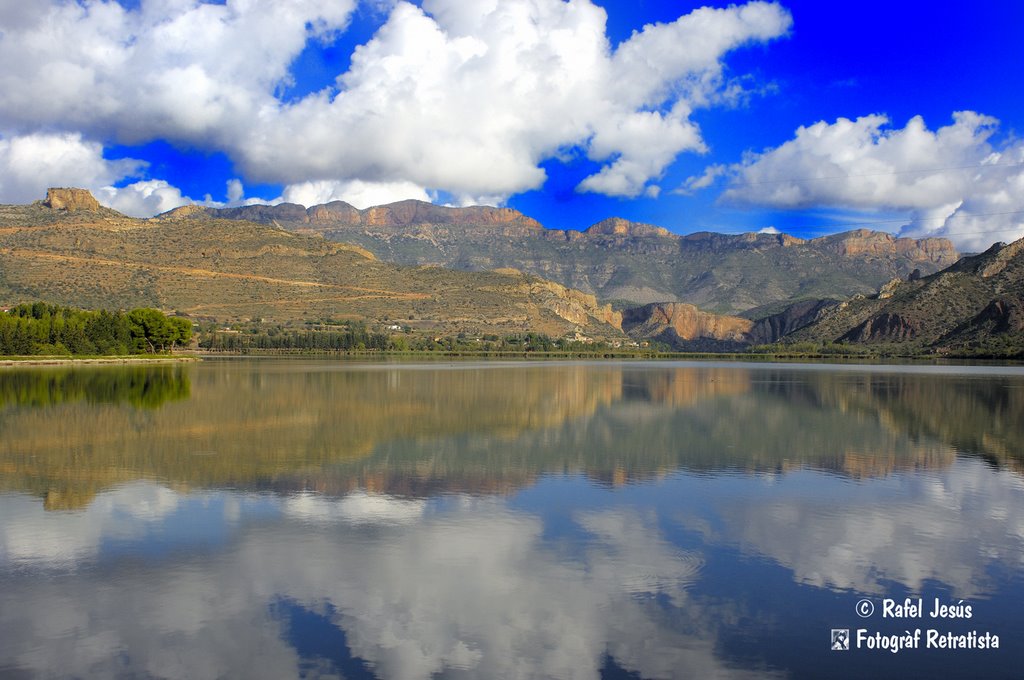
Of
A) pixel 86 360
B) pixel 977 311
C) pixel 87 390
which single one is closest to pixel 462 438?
pixel 87 390

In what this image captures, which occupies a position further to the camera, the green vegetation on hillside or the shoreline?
the green vegetation on hillside

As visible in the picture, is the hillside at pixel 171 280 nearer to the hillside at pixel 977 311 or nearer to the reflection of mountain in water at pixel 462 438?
the hillside at pixel 977 311

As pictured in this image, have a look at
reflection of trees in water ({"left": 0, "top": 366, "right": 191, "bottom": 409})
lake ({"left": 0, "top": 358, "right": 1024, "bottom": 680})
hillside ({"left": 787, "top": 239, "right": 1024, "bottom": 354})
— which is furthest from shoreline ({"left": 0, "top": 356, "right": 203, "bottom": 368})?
hillside ({"left": 787, "top": 239, "right": 1024, "bottom": 354})

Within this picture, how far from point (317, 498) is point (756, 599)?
33.2 ft

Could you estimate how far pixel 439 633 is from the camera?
33.2ft

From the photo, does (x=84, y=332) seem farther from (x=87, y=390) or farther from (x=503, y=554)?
(x=503, y=554)

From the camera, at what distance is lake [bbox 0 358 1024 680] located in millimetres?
9578

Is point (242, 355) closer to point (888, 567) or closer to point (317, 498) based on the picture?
point (317, 498)

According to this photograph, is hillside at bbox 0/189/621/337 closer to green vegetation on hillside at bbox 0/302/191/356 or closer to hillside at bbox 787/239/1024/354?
green vegetation on hillside at bbox 0/302/191/356

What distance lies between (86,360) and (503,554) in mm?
98803

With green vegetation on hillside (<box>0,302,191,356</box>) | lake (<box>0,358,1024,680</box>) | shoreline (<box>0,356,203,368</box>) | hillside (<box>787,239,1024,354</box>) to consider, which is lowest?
lake (<box>0,358,1024,680</box>)

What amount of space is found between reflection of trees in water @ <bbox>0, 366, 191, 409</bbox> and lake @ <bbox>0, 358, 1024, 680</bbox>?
44.3ft

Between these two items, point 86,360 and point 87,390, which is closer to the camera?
point 87,390

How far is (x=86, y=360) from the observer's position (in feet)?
319
